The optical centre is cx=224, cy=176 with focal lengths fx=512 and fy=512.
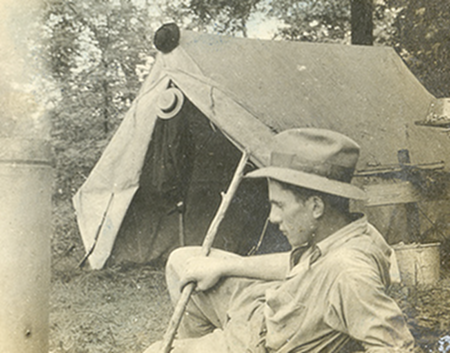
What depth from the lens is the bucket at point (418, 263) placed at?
2408mm

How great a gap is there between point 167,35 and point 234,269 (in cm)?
121

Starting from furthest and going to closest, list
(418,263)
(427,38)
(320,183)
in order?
1. (427,38)
2. (418,263)
3. (320,183)

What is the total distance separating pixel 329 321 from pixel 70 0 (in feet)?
6.70

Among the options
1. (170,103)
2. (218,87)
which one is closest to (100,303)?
(170,103)

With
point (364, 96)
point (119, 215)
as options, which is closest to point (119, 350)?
point (119, 215)

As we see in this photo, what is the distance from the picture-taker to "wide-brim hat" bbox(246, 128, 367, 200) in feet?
6.26

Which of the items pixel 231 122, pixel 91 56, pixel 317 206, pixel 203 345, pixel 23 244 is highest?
pixel 91 56

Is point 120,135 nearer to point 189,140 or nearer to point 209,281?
point 189,140

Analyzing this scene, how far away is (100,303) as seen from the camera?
275 cm

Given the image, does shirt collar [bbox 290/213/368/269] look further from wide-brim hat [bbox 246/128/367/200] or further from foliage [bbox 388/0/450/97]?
foliage [bbox 388/0/450/97]

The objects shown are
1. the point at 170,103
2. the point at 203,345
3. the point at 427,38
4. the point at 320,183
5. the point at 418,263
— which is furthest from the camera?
the point at 427,38

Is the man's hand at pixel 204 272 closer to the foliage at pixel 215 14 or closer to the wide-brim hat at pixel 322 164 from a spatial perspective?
the wide-brim hat at pixel 322 164

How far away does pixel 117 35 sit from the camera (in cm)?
266

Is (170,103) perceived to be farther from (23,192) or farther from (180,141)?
(23,192)
